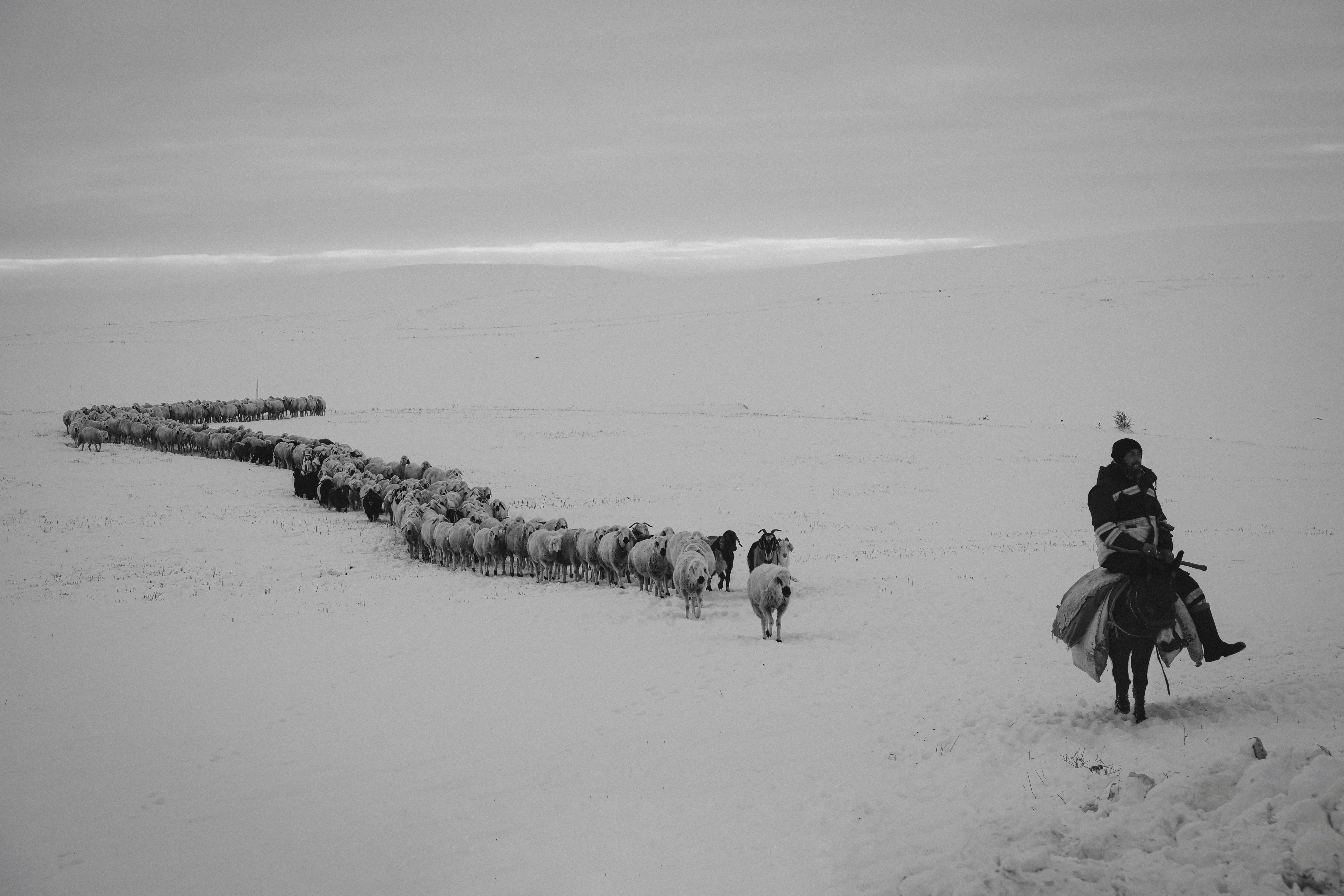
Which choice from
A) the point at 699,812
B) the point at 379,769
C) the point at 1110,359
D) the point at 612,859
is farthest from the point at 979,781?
the point at 1110,359

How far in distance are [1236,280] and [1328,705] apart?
67.6m

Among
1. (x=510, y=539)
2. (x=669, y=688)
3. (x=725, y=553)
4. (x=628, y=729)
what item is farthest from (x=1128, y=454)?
(x=510, y=539)

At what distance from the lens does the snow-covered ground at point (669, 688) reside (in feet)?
19.0

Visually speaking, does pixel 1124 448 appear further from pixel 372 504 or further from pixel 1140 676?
pixel 372 504

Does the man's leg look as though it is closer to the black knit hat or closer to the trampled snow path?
the trampled snow path

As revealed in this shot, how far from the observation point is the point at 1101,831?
5309mm

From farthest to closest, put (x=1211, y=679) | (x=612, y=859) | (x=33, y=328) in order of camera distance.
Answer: (x=33, y=328)
(x=1211, y=679)
(x=612, y=859)

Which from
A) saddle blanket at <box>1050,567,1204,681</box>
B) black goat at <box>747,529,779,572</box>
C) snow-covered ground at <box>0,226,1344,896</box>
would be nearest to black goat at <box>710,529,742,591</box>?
black goat at <box>747,529,779,572</box>

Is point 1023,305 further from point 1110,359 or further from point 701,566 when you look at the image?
point 701,566

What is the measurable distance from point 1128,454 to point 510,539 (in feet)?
39.4

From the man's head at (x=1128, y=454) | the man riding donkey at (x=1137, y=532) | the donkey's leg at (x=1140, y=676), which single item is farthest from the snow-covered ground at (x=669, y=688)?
the man's head at (x=1128, y=454)

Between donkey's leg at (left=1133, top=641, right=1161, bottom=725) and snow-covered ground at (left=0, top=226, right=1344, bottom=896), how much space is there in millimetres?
178

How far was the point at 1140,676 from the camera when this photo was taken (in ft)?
23.7

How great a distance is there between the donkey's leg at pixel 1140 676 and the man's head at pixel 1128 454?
1437 mm
